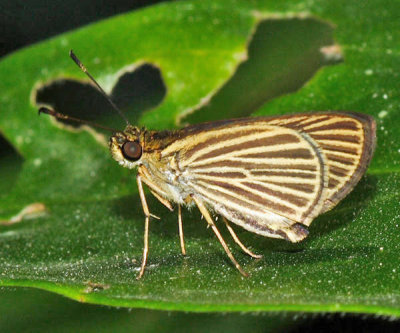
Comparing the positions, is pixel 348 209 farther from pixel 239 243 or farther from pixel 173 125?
pixel 173 125

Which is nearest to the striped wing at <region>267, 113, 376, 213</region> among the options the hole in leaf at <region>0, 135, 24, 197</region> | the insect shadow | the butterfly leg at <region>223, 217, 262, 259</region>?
the insect shadow

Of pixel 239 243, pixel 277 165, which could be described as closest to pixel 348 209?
pixel 277 165

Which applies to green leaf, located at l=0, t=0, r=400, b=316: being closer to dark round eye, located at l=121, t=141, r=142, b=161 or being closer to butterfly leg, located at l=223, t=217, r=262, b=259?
butterfly leg, located at l=223, t=217, r=262, b=259

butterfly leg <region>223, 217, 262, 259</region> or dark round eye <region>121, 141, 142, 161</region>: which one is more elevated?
dark round eye <region>121, 141, 142, 161</region>

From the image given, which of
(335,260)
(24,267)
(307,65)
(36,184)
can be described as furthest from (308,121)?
(36,184)

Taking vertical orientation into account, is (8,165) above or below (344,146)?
above

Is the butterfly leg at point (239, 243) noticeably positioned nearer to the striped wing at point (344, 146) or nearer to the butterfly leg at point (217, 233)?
the butterfly leg at point (217, 233)
